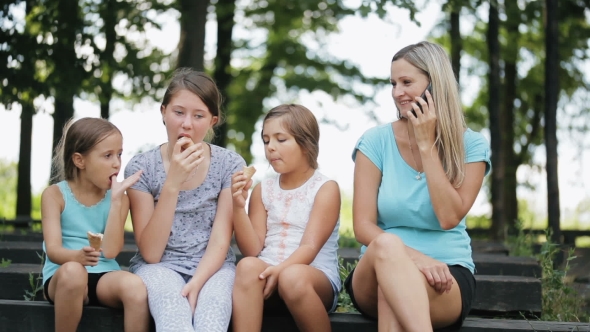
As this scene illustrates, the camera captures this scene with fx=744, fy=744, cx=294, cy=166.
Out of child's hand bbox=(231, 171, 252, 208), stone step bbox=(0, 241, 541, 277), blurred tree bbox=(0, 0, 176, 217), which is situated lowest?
stone step bbox=(0, 241, 541, 277)

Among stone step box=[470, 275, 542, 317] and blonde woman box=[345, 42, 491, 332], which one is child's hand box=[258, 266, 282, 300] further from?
stone step box=[470, 275, 542, 317]

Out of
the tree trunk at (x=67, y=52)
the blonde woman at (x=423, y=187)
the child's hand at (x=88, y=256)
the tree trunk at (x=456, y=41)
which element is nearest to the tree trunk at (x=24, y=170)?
the tree trunk at (x=67, y=52)

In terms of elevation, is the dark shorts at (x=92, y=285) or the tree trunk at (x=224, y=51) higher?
the tree trunk at (x=224, y=51)

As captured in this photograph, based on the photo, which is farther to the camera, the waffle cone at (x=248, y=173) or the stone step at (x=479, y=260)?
the stone step at (x=479, y=260)

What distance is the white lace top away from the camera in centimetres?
341

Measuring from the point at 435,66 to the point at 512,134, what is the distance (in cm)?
995

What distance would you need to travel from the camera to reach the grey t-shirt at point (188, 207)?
11.3 ft

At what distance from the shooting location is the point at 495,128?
7.06 meters

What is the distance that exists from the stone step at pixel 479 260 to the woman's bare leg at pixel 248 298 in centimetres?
162

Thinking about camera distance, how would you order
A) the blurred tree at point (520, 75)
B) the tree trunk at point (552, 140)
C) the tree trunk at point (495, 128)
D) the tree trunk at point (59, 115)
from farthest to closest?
the blurred tree at point (520, 75) < the tree trunk at point (59, 115) < the tree trunk at point (495, 128) < the tree trunk at point (552, 140)

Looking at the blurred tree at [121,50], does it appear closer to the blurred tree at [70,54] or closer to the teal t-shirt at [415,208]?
the blurred tree at [70,54]

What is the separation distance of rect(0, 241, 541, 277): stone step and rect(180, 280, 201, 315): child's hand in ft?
5.23

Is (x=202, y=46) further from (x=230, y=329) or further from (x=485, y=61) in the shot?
(x=485, y=61)

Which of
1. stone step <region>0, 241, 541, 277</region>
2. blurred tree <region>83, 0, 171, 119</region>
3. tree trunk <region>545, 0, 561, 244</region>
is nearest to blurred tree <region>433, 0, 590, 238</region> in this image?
tree trunk <region>545, 0, 561, 244</region>
